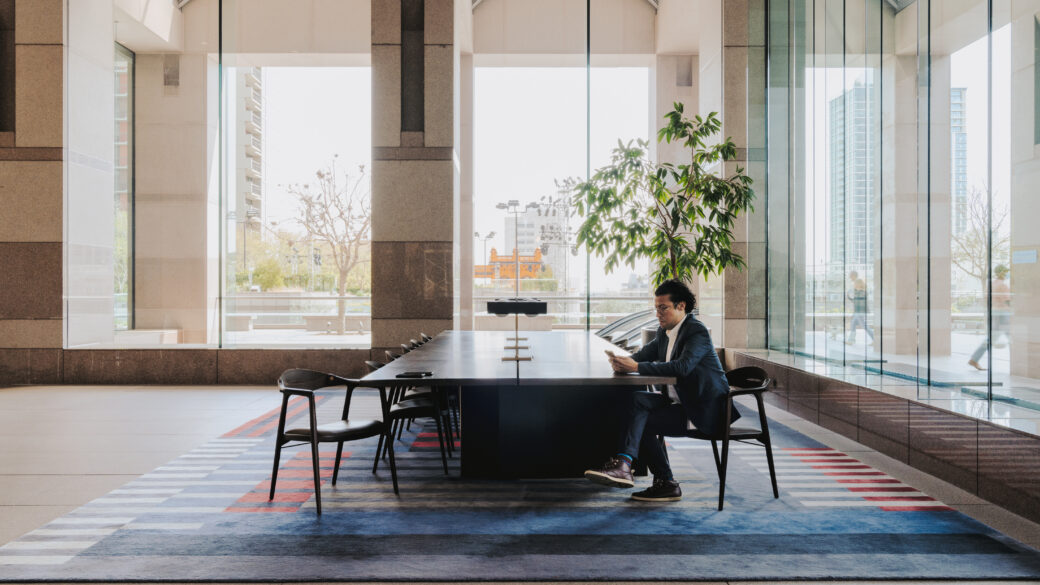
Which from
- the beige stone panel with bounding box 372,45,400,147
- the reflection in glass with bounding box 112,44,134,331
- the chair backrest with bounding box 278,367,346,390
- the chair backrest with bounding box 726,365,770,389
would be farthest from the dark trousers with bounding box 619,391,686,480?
the reflection in glass with bounding box 112,44,134,331

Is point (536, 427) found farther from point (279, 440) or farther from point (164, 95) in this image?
point (164, 95)

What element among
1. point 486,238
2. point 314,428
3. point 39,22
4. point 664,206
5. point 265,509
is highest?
point 39,22

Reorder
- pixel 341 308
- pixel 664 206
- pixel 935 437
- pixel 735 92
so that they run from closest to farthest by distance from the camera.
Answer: pixel 935 437 < pixel 664 206 < pixel 735 92 < pixel 341 308

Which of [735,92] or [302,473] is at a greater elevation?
[735,92]

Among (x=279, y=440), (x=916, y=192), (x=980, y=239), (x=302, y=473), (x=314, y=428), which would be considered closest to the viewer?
(x=314, y=428)

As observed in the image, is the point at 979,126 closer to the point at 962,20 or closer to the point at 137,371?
the point at 962,20

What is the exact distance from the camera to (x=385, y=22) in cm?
928

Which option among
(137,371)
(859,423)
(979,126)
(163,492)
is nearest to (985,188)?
(979,126)

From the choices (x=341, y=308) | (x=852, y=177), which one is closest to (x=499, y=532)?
(x=852, y=177)

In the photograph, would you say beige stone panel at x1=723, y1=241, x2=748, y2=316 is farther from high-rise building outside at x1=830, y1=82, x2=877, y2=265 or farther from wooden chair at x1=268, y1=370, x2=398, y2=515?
wooden chair at x1=268, y1=370, x2=398, y2=515

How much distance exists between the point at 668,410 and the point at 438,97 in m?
6.09

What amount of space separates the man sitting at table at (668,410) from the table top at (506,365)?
129 millimetres

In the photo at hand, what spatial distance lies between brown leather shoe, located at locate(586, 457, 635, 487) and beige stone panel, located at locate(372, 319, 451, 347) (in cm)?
522

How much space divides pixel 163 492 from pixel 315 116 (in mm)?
6536
